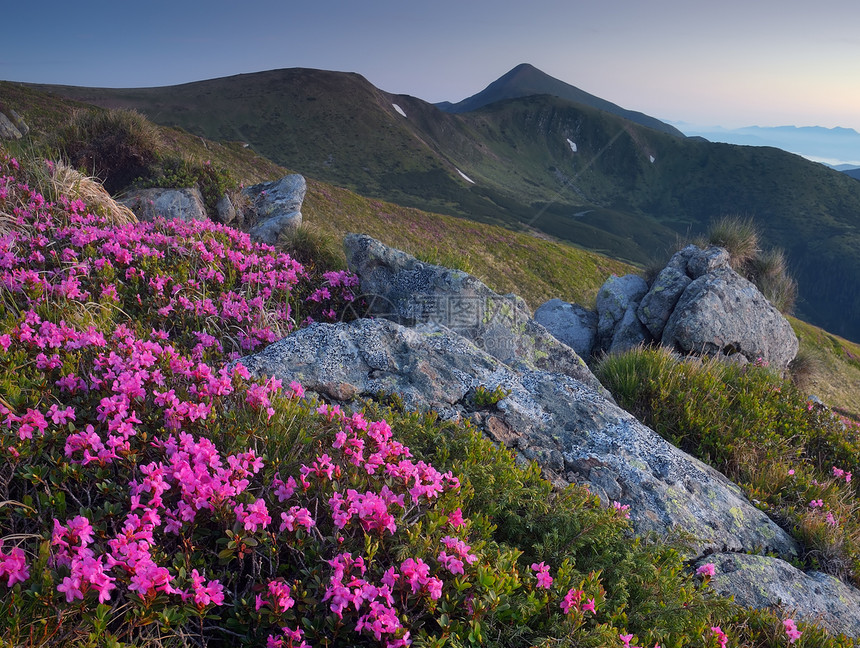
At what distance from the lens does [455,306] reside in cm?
770

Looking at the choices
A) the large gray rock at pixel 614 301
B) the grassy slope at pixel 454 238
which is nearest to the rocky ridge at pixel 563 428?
the large gray rock at pixel 614 301

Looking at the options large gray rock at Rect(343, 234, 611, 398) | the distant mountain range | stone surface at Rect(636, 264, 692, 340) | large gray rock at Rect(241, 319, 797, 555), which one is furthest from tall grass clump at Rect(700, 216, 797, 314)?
the distant mountain range

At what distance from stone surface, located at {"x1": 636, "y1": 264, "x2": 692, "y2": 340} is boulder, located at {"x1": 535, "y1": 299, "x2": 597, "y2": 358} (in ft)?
5.48

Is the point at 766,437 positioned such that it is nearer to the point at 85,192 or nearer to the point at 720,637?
the point at 720,637

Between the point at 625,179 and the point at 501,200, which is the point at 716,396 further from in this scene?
the point at 625,179

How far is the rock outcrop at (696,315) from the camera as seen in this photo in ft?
39.3

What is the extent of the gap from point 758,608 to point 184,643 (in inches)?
163

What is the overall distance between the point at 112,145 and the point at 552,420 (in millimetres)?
13995

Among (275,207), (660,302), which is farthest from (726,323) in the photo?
(275,207)

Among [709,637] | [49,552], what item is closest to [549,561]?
[709,637]

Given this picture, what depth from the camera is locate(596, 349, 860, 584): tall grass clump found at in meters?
4.90

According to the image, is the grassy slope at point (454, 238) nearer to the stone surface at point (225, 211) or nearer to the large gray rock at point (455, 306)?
the stone surface at point (225, 211)

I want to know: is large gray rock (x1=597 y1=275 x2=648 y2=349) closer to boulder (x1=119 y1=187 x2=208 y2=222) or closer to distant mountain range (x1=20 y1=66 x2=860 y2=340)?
boulder (x1=119 y1=187 x2=208 y2=222)

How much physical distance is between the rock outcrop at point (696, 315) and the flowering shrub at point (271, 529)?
967cm
